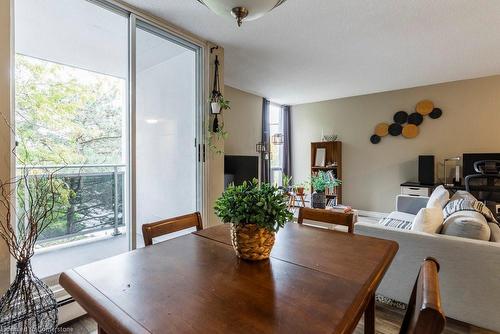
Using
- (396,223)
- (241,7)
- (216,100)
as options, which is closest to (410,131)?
(396,223)

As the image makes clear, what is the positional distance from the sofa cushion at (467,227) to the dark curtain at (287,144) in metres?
4.25

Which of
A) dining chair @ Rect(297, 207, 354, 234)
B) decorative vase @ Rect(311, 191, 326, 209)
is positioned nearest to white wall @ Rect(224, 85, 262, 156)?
decorative vase @ Rect(311, 191, 326, 209)

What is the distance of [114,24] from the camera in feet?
8.27

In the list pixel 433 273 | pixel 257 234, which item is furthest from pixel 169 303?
pixel 433 273

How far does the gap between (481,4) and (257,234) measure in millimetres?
2684

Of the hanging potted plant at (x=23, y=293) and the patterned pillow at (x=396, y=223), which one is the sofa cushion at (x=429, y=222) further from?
the hanging potted plant at (x=23, y=293)

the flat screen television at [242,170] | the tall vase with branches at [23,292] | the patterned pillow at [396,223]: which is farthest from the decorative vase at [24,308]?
the patterned pillow at [396,223]

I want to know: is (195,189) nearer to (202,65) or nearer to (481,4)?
(202,65)

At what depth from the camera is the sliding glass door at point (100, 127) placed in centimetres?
261

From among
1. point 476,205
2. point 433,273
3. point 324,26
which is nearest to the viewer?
point 433,273

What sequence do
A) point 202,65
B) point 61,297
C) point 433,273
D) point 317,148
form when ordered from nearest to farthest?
point 433,273
point 61,297
point 202,65
point 317,148

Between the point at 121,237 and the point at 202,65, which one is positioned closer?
the point at 202,65

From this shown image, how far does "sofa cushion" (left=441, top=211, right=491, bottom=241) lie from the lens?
1745 mm

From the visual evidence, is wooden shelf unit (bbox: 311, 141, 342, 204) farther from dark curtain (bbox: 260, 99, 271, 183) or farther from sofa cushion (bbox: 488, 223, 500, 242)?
sofa cushion (bbox: 488, 223, 500, 242)
